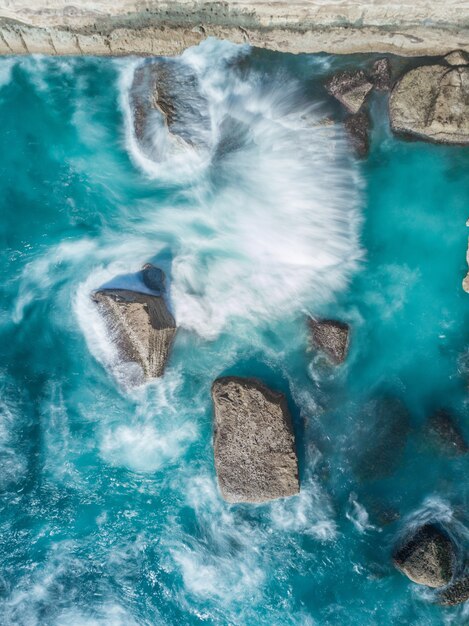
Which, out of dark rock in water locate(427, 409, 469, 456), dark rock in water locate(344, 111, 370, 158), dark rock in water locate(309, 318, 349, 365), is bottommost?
dark rock in water locate(427, 409, 469, 456)

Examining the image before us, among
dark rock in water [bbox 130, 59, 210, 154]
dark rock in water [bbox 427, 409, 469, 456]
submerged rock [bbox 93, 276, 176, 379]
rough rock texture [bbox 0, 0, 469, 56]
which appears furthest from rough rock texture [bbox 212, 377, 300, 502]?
rough rock texture [bbox 0, 0, 469, 56]

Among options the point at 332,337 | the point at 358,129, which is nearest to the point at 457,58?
the point at 358,129

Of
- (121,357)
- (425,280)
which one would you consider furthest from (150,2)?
(425,280)

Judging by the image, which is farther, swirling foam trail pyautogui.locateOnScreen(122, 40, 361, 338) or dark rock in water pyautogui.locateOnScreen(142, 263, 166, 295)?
dark rock in water pyautogui.locateOnScreen(142, 263, 166, 295)

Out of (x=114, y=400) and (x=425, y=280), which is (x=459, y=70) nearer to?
(x=425, y=280)

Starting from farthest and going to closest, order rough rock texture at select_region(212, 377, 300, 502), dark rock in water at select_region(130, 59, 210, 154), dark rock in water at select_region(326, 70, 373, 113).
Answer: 1. rough rock texture at select_region(212, 377, 300, 502)
2. dark rock in water at select_region(130, 59, 210, 154)
3. dark rock in water at select_region(326, 70, 373, 113)

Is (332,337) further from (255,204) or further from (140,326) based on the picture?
(140,326)

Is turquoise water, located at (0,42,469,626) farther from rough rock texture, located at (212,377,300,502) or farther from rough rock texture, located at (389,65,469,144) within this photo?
rough rock texture, located at (212,377,300,502)
